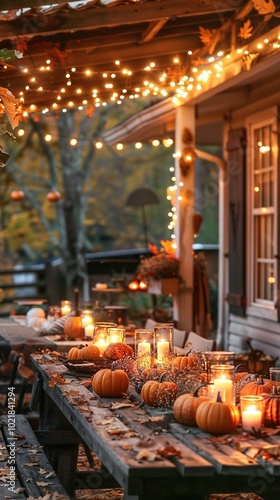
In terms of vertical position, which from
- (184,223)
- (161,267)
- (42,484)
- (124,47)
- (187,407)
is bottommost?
(42,484)

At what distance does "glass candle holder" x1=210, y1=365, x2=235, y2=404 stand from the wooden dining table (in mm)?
196

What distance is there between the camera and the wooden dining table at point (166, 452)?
3.40 m

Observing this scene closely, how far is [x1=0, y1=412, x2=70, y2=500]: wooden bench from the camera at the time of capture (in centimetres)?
476

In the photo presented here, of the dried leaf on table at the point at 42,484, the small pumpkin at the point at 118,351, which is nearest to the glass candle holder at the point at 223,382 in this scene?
the dried leaf on table at the point at 42,484

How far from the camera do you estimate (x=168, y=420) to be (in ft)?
13.6

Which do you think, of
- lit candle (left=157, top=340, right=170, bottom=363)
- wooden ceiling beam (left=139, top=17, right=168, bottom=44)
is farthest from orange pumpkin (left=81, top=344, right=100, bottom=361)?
wooden ceiling beam (left=139, top=17, right=168, bottom=44)

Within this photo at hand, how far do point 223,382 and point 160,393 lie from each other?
15.1 inches

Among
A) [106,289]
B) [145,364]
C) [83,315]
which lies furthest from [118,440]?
[106,289]

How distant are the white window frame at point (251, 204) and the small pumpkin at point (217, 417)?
5.72m

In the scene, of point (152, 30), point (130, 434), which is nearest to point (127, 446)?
point (130, 434)

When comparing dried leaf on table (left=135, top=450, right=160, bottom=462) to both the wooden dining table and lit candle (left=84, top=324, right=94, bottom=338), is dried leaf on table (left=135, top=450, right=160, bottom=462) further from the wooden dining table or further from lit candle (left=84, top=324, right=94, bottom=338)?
lit candle (left=84, top=324, right=94, bottom=338)

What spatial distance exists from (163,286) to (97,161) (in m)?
17.4

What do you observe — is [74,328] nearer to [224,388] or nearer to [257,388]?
[257,388]

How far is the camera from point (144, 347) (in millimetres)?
5418
